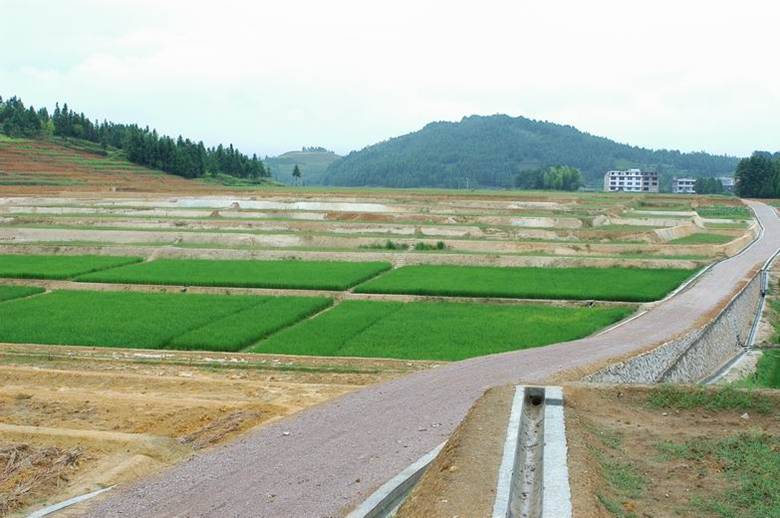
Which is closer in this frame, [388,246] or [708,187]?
[388,246]

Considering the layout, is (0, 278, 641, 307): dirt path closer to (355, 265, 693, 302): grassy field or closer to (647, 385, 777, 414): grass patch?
(355, 265, 693, 302): grassy field

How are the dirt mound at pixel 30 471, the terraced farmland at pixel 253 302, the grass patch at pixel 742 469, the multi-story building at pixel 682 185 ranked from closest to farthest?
the grass patch at pixel 742 469 → the dirt mound at pixel 30 471 → the terraced farmland at pixel 253 302 → the multi-story building at pixel 682 185

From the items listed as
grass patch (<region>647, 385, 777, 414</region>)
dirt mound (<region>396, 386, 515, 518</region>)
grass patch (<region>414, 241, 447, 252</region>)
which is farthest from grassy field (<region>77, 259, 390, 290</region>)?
dirt mound (<region>396, 386, 515, 518</region>)

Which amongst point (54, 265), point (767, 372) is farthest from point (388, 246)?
point (767, 372)

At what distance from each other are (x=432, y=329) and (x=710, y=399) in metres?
11.2

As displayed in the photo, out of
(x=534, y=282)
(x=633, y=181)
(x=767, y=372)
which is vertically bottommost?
(x=767, y=372)

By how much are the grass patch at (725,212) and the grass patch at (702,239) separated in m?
17.6

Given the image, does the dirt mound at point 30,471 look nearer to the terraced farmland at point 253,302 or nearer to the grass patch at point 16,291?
the terraced farmland at point 253,302

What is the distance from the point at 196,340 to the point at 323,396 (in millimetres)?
5642

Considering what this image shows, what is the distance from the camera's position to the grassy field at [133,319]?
19578 mm

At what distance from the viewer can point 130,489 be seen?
9.30m

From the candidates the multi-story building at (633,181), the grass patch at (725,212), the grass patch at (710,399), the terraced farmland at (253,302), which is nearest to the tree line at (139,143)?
the terraced farmland at (253,302)

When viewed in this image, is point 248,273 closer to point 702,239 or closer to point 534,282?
point 534,282

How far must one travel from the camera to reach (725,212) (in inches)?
2808
